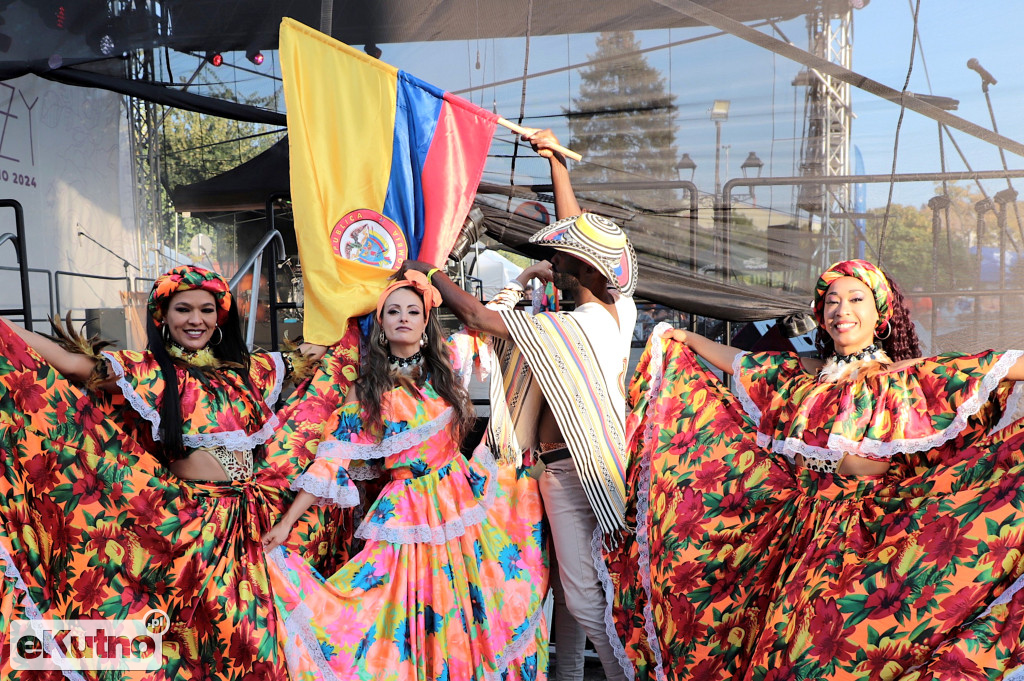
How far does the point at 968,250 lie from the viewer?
3414mm

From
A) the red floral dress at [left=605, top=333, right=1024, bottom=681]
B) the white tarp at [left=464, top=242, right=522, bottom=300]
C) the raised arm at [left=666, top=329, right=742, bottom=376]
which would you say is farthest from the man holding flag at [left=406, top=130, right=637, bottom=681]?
the white tarp at [left=464, top=242, right=522, bottom=300]

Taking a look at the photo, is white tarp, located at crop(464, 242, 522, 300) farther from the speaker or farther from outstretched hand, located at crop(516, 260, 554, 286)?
the speaker

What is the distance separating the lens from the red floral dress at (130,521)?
2705 mm

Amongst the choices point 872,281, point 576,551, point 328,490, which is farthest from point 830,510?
point 328,490

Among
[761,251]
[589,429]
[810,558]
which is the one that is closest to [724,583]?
[810,558]

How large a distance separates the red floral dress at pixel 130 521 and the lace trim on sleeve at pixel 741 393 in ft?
5.91

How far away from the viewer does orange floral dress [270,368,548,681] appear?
9.51 feet

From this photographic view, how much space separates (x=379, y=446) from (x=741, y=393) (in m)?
1.34

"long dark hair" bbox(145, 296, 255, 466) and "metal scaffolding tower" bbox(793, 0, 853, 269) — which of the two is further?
"metal scaffolding tower" bbox(793, 0, 853, 269)

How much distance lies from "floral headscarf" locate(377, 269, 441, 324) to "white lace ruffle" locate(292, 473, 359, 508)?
626 mm

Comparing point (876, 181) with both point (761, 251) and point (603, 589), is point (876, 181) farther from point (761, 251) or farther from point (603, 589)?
point (603, 589)

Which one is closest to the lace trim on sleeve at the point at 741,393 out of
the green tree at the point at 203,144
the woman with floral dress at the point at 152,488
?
the woman with floral dress at the point at 152,488

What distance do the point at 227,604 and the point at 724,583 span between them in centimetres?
168

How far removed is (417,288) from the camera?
3.15 meters
